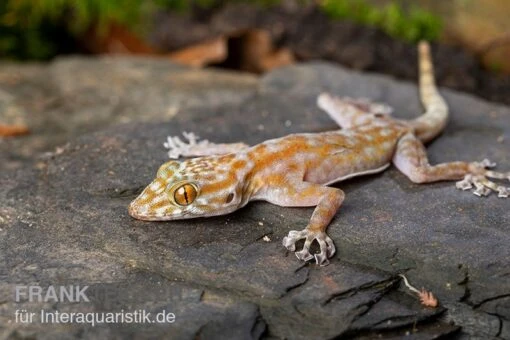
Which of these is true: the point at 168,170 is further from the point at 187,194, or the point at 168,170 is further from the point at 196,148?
the point at 196,148

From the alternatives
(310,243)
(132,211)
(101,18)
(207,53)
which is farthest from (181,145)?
(101,18)

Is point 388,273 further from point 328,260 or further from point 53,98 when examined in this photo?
point 53,98

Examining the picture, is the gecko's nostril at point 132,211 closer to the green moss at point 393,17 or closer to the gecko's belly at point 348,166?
the gecko's belly at point 348,166

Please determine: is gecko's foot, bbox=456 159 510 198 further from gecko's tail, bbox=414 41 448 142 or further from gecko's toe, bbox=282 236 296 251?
gecko's toe, bbox=282 236 296 251

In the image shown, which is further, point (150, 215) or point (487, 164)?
point (487, 164)

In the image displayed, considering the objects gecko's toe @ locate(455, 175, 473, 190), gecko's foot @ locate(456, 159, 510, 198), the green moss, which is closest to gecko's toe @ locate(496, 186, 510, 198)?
gecko's foot @ locate(456, 159, 510, 198)

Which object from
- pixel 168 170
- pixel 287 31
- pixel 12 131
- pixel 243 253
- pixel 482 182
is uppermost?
pixel 287 31
